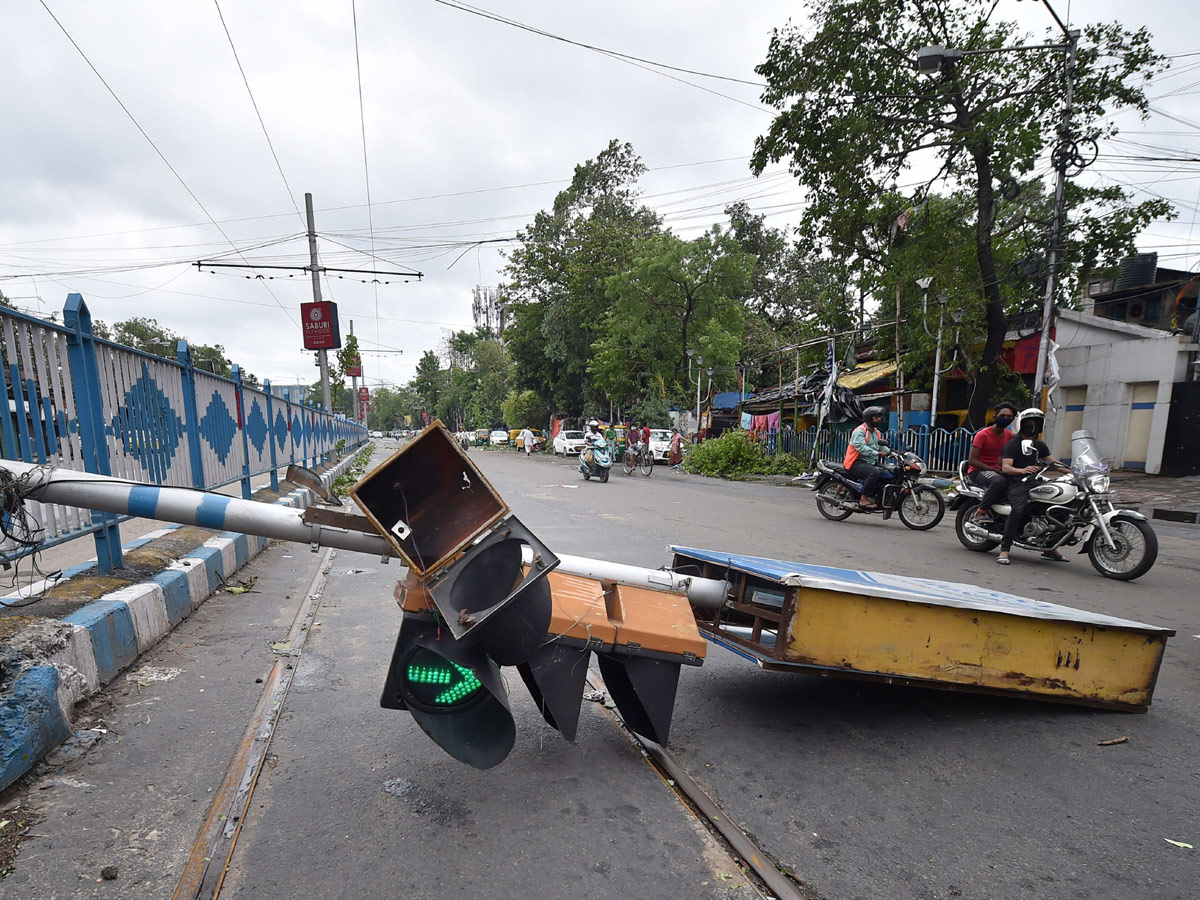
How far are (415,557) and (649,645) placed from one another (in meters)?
0.96

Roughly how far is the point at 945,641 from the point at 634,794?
1547 millimetres

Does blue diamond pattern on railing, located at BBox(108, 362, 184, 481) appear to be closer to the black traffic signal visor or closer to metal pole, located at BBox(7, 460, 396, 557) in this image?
metal pole, located at BBox(7, 460, 396, 557)

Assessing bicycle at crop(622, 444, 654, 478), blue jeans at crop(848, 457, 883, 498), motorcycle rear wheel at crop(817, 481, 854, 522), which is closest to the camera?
blue jeans at crop(848, 457, 883, 498)

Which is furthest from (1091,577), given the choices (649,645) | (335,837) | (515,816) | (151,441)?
(151,441)

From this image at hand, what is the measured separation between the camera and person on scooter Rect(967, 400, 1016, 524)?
6.82 meters

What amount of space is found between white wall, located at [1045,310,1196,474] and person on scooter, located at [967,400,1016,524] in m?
12.6

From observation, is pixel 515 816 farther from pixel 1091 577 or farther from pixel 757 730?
pixel 1091 577

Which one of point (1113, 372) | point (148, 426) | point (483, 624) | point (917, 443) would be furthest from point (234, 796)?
point (1113, 372)

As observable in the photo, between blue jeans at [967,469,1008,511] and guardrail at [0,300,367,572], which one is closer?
guardrail at [0,300,367,572]

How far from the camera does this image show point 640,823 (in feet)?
7.22

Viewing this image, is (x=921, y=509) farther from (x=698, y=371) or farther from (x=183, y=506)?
(x=698, y=371)

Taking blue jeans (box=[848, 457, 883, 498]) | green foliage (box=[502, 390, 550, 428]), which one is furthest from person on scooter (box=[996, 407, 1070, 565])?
green foliage (box=[502, 390, 550, 428])

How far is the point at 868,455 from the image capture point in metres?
9.25

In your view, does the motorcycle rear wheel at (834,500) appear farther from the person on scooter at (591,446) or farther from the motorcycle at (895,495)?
the person on scooter at (591,446)
